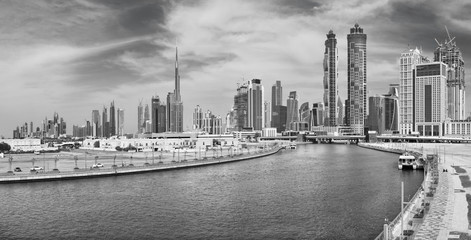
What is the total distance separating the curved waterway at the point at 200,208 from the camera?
44031 millimetres

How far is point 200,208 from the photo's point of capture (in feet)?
184

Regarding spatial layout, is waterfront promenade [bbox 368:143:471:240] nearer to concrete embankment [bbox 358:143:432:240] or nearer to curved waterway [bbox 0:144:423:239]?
concrete embankment [bbox 358:143:432:240]

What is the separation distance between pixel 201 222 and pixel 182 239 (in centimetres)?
706

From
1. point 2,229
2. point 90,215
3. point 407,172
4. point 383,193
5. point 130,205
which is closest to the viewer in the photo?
point 2,229

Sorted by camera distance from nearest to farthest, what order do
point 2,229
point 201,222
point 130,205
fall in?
point 2,229
point 201,222
point 130,205

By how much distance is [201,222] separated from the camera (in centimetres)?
4828

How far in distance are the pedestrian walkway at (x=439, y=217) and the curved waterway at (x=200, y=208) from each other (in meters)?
5.66

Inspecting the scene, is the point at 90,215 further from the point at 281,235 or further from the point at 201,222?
the point at 281,235

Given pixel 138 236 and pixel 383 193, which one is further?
pixel 383 193

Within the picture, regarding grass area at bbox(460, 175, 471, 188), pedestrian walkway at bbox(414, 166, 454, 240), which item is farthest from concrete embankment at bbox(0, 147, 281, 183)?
grass area at bbox(460, 175, 471, 188)

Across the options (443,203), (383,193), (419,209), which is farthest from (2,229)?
(383,193)

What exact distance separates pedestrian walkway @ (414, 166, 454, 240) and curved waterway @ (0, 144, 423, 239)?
566cm

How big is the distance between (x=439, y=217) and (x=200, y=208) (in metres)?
29.5

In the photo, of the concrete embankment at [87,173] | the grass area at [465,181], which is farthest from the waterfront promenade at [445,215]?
the concrete embankment at [87,173]
